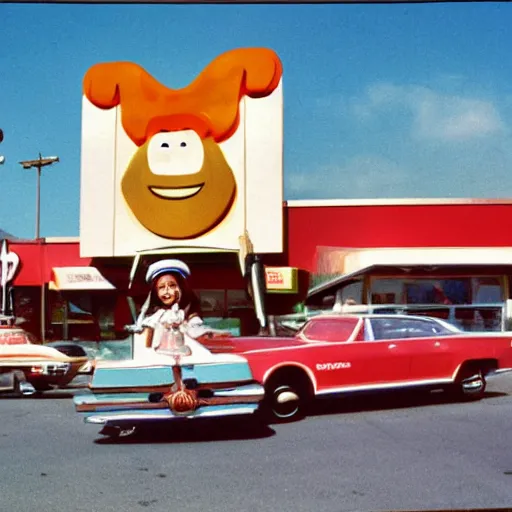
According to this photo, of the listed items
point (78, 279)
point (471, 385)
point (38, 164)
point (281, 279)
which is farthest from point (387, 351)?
point (38, 164)

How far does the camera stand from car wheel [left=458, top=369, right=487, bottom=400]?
4.60 m

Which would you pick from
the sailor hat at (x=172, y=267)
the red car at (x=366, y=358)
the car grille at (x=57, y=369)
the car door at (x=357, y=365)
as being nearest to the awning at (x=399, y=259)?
the red car at (x=366, y=358)

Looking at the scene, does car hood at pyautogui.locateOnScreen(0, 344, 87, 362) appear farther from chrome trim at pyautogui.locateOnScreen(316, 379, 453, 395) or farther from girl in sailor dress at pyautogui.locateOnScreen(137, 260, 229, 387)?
chrome trim at pyautogui.locateOnScreen(316, 379, 453, 395)

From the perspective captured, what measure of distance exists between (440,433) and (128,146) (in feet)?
7.46

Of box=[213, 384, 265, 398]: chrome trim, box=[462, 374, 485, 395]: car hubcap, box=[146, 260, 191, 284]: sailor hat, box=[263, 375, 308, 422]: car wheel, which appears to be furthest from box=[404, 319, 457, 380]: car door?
box=[146, 260, 191, 284]: sailor hat

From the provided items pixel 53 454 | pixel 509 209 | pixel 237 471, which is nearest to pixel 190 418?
pixel 237 471

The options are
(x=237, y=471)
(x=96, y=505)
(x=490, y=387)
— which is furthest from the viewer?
(x=490, y=387)

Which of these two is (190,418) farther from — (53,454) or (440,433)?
(440,433)

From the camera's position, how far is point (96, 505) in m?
3.37

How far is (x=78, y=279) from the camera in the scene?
4066mm

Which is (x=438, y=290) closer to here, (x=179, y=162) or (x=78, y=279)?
(x=179, y=162)

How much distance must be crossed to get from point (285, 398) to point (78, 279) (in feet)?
4.45

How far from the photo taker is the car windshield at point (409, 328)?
4324mm

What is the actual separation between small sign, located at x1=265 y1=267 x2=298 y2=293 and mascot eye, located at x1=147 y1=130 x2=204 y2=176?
2.26 ft
